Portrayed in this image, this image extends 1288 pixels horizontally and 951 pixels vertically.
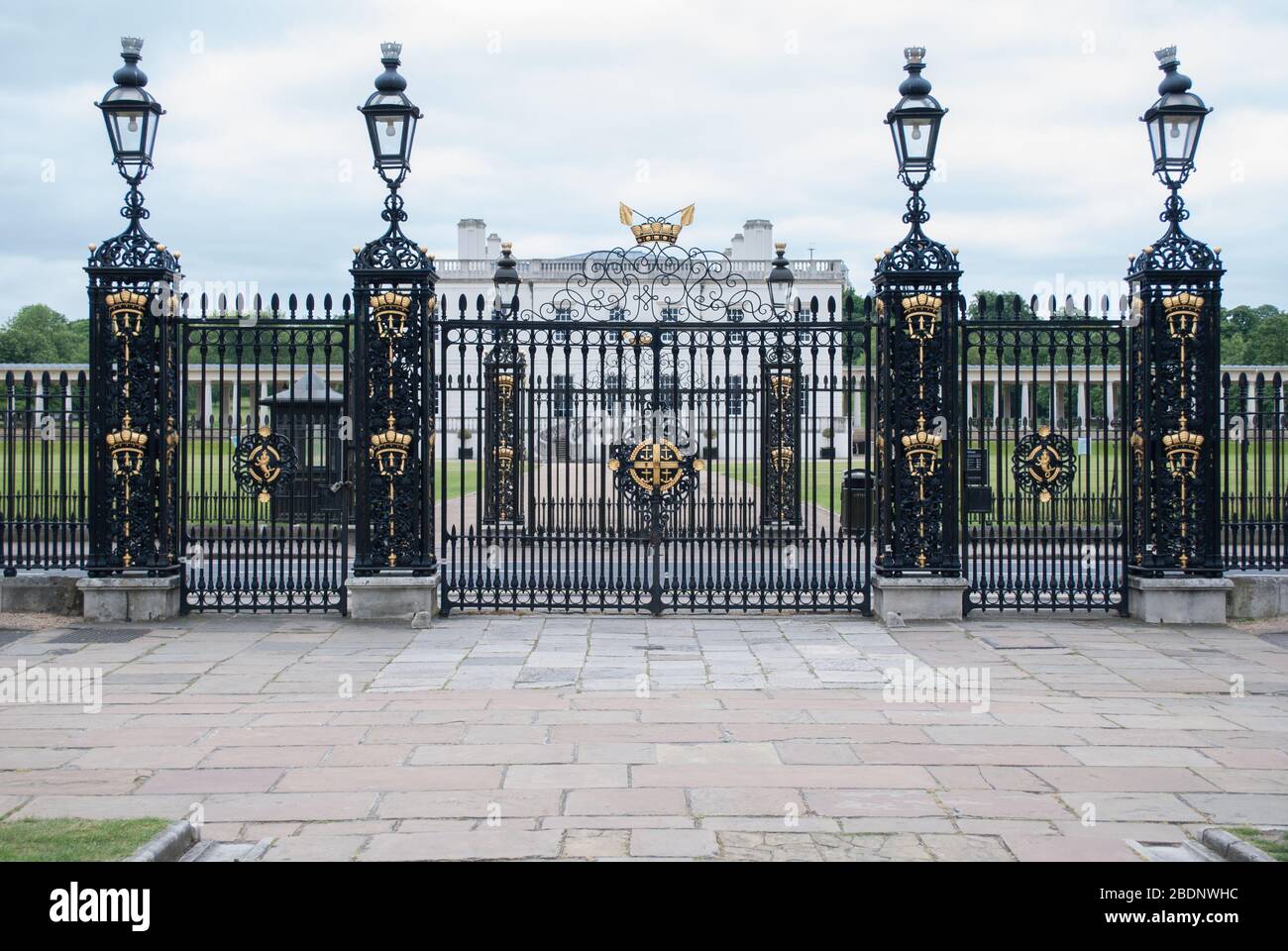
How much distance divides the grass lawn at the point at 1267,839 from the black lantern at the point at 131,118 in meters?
10.3

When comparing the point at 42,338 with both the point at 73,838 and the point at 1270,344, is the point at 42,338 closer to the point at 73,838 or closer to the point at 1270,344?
the point at 1270,344

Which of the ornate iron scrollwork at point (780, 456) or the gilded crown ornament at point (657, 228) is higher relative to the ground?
the gilded crown ornament at point (657, 228)

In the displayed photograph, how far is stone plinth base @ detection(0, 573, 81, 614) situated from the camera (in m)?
11.3

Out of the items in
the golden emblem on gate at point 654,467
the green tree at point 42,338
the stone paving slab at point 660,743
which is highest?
the green tree at point 42,338

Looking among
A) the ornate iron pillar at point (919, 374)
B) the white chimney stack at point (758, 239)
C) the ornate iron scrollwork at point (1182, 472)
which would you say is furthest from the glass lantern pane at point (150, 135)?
the white chimney stack at point (758, 239)

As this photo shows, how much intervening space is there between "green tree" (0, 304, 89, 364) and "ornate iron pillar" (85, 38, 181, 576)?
75754 mm

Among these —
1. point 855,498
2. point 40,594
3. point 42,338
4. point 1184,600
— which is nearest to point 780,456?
point 855,498

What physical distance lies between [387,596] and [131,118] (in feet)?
16.4

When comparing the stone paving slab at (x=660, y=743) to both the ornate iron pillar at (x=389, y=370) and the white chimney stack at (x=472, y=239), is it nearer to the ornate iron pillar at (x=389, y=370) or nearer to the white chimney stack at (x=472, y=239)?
the ornate iron pillar at (x=389, y=370)

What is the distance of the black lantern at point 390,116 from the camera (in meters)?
11.1

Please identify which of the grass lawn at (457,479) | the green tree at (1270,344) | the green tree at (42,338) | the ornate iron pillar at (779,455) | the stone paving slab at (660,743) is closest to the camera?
the stone paving slab at (660,743)

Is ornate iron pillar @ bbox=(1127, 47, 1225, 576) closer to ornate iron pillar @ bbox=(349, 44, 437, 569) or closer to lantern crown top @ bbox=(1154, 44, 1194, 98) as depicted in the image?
lantern crown top @ bbox=(1154, 44, 1194, 98)

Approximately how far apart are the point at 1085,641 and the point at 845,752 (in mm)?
4488

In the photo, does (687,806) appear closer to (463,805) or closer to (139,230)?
(463,805)
